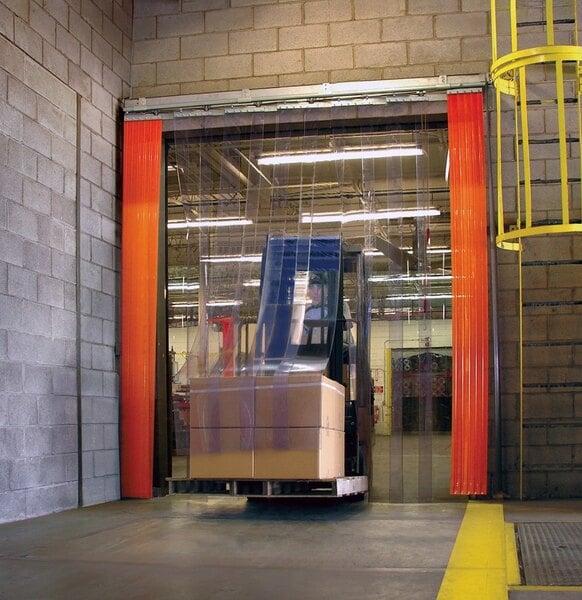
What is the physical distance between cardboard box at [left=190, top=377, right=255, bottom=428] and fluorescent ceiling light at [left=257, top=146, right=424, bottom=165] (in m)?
2.65

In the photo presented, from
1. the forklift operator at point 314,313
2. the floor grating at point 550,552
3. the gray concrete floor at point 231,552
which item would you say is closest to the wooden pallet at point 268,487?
the gray concrete floor at point 231,552

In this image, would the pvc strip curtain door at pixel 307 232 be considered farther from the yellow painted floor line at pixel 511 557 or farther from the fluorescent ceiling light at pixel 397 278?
the yellow painted floor line at pixel 511 557

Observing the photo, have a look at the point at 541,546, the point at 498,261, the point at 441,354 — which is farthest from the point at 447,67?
the point at 541,546

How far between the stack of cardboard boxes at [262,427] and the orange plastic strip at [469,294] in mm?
1738

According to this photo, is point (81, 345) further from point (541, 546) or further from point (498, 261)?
point (541, 546)

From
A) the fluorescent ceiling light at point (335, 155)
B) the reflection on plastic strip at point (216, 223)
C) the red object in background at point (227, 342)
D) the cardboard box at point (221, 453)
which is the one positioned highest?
the fluorescent ceiling light at point (335, 155)

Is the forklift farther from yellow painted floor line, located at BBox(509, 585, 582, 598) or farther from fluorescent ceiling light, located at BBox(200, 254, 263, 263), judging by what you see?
yellow painted floor line, located at BBox(509, 585, 582, 598)

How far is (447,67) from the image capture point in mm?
9008

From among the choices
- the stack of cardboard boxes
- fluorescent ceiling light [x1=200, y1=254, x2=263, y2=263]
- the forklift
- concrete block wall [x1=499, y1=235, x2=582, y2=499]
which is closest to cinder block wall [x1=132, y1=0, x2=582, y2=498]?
concrete block wall [x1=499, y1=235, x2=582, y2=499]

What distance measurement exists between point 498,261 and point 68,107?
4.37 meters

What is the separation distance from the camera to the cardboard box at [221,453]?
702 centimetres

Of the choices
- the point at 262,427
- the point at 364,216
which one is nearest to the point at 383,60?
the point at 364,216

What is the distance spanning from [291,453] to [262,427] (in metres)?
0.31

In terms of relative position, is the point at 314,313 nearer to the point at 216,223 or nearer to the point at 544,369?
the point at 216,223
